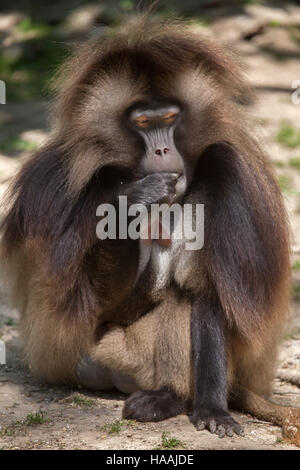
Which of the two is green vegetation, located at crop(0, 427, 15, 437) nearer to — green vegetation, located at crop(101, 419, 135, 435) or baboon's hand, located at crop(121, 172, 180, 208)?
green vegetation, located at crop(101, 419, 135, 435)

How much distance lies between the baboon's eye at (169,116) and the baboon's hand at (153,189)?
0.99ft

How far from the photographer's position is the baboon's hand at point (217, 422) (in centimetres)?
398

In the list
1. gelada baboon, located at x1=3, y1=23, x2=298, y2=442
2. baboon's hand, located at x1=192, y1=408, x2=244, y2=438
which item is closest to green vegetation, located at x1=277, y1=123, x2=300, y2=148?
gelada baboon, located at x1=3, y1=23, x2=298, y2=442

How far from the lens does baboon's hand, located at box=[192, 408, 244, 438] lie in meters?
3.98

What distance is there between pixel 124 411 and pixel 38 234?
1.01 m

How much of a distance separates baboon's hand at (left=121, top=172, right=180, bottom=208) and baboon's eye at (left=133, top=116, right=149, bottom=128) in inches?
10.8

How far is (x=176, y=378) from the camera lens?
4348 millimetres

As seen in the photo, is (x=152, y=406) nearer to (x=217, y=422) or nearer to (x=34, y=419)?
(x=217, y=422)

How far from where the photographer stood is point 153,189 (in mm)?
4059

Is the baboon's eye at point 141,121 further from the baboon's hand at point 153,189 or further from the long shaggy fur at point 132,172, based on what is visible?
the baboon's hand at point 153,189

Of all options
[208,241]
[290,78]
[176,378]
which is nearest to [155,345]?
[176,378]

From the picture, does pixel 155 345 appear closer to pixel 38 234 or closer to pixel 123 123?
pixel 38 234

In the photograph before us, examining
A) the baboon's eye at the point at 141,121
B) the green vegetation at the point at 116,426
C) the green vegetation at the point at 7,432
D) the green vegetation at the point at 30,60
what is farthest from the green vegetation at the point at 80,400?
the green vegetation at the point at 30,60

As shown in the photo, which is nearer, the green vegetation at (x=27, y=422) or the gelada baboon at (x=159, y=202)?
the green vegetation at (x=27, y=422)
